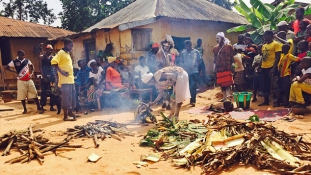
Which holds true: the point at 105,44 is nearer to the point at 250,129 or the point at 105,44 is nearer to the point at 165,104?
the point at 165,104

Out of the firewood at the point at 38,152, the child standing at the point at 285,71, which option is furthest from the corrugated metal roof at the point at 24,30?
the child standing at the point at 285,71

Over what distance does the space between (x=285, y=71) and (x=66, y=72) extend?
527cm

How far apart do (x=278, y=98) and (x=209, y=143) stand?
3.88 metres

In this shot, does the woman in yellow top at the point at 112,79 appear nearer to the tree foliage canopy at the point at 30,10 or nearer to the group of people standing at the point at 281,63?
the group of people standing at the point at 281,63

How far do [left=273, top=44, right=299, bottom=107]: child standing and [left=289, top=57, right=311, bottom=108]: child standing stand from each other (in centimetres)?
58

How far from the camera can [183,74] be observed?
207 inches

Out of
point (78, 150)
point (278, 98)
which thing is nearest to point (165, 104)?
point (278, 98)

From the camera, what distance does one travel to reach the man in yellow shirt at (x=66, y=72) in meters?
5.99

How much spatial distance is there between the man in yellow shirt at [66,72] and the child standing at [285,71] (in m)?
5.12

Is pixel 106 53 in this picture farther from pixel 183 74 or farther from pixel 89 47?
pixel 183 74

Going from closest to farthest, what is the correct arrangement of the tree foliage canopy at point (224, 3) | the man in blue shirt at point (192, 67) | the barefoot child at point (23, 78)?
the barefoot child at point (23, 78) < the man in blue shirt at point (192, 67) < the tree foliage canopy at point (224, 3)

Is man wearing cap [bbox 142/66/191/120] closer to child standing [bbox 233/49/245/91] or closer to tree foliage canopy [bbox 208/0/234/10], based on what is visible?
child standing [bbox 233/49/245/91]

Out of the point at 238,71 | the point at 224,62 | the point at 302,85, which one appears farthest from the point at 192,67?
the point at 302,85

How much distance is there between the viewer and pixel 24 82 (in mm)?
7551
